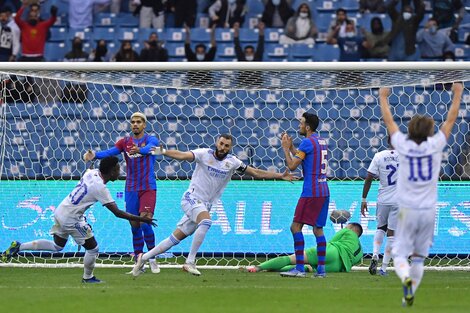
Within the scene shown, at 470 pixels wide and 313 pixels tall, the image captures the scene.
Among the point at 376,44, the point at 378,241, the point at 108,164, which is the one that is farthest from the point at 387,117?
the point at 376,44

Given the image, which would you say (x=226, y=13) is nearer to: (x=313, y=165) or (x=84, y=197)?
(x=313, y=165)

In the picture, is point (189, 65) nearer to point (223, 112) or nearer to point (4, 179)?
point (223, 112)

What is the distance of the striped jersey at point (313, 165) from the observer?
14550mm

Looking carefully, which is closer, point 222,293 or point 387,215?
point 222,293

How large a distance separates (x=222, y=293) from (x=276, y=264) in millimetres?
3575

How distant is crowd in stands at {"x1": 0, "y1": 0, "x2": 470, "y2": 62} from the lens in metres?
23.3

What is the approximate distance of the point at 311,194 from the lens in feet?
47.9

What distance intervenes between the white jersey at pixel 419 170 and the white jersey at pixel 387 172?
488 cm

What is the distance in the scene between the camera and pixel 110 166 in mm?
13000

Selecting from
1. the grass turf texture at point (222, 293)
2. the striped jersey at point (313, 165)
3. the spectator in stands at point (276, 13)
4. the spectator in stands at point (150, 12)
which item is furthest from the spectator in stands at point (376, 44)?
the striped jersey at point (313, 165)

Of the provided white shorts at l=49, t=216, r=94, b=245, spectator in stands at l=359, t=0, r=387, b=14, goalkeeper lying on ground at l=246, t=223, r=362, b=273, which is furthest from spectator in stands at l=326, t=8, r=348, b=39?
white shorts at l=49, t=216, r=94, b=245

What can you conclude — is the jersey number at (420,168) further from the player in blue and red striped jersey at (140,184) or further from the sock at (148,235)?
the sock at (148,235)

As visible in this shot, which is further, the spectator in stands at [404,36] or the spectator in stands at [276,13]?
the spectator in stands at [276,13]

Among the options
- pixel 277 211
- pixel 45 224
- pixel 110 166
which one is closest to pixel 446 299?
pixel 110 166
